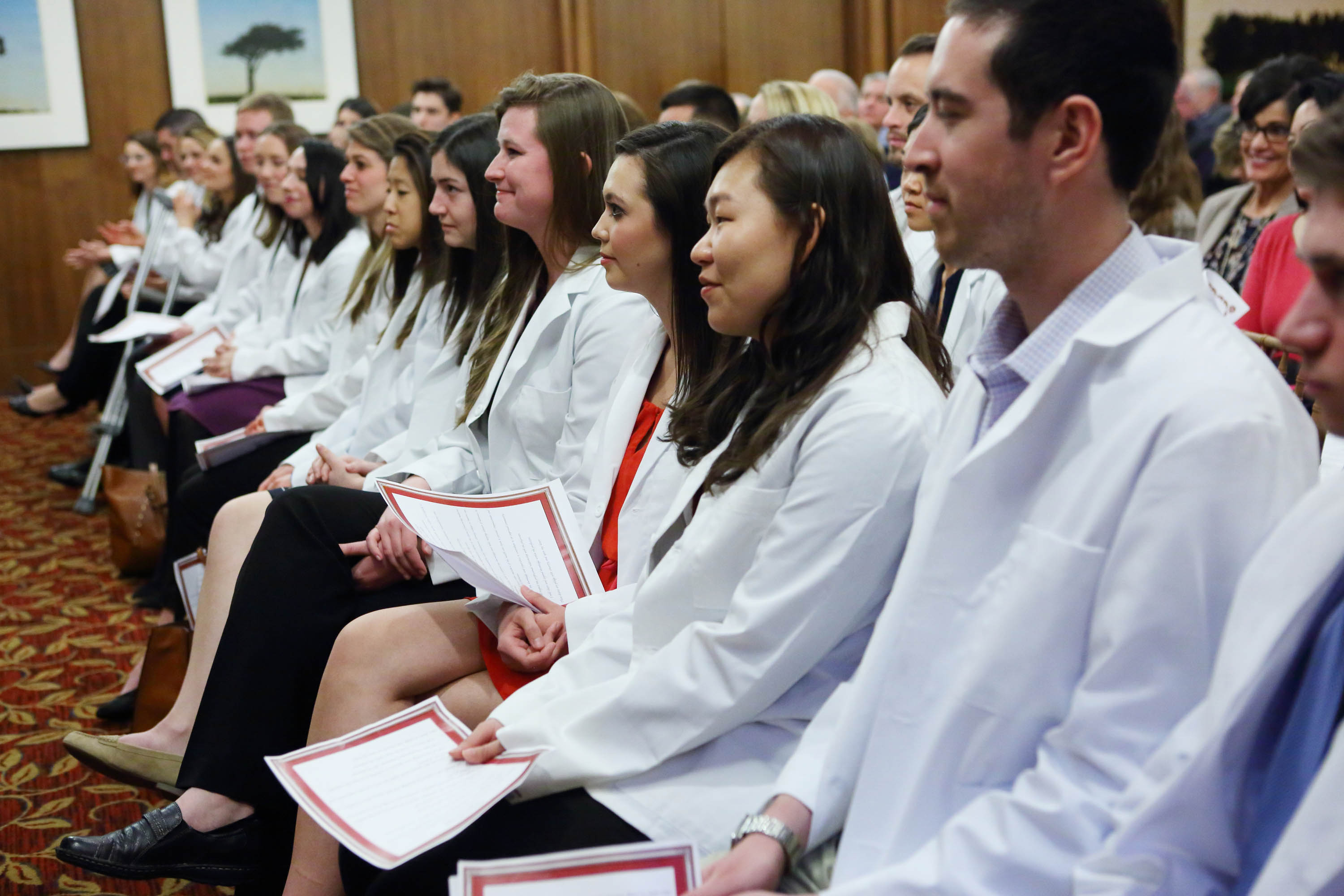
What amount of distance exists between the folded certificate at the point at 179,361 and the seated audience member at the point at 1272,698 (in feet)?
11.5

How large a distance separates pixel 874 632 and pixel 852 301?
0.47 meters

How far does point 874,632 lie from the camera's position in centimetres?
117

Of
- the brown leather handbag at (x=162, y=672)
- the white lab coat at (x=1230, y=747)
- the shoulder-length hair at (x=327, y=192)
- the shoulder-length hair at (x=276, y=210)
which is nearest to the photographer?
the white lab coat at (x=1230, y=747)

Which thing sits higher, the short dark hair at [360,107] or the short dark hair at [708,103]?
the short dark hair at [360,107]

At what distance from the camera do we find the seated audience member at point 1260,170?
3.47m

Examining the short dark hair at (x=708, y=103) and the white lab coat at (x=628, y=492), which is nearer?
the white lab coat at (x=628, y=492)

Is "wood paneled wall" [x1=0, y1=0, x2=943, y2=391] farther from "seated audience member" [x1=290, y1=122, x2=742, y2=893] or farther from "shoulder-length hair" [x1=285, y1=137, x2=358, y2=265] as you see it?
"seated audience member" [x1=290, y1=122, x2=742, y2=893]

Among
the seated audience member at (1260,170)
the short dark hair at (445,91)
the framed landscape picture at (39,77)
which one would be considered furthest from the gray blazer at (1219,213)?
the framed landscape picture at (39,77)

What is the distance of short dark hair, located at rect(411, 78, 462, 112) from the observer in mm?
6520

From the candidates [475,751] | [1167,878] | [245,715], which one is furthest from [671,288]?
[1167,878]

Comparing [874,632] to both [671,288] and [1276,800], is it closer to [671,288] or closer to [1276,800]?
[1276,800]

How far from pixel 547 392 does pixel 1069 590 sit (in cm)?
149

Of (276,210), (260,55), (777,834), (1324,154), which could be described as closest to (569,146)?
(777,834)

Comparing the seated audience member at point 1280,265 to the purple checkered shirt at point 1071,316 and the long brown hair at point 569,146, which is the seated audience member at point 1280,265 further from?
the purple checkered shirt at point 1071,316
